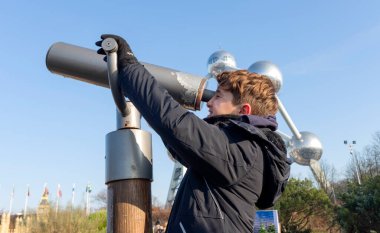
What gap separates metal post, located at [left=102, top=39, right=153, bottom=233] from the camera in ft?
4.60

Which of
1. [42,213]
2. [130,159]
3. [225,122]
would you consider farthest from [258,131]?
[42,213]

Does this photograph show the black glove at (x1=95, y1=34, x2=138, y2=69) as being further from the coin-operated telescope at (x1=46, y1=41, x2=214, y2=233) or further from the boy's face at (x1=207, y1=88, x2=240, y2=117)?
the boy's face at (x1=207, y1=88, x2=240, y2=117)

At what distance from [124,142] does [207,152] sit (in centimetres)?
45

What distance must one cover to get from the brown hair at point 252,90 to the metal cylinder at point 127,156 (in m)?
0.40

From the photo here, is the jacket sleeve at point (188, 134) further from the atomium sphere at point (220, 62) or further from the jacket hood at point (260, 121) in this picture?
the atomium sphere at point (220, 62)

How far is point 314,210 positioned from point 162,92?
18.7 metres

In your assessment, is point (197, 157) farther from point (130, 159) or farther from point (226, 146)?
point (130, 159)

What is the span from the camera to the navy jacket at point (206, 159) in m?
1.16

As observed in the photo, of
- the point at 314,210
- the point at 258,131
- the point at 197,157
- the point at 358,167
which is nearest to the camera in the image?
the point at 197,157

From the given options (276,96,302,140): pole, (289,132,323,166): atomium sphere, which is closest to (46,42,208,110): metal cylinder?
(276,96,302,140): pole

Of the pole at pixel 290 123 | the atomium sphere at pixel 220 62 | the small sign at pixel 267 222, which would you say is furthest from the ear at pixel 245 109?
the pole at pixel 290 123

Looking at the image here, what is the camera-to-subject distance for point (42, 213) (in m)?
9.29

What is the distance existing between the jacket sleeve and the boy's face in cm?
23

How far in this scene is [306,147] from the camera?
2095cm
